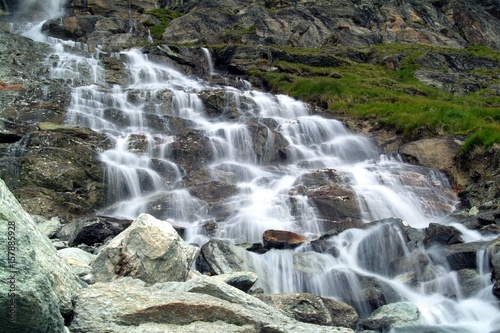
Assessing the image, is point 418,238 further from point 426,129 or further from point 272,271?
point 426,129

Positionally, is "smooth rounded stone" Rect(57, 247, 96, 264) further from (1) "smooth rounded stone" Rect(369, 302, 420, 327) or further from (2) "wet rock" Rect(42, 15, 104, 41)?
(2) "wet rock" Rect(42, 15, 104, 41)

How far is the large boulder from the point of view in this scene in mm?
4574

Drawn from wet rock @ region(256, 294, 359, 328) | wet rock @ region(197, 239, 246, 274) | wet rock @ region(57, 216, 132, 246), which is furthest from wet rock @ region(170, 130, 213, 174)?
wet rock @ region(256, 294, 359, 328)

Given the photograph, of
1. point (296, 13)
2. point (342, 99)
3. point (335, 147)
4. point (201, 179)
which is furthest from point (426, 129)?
point (296, 13)

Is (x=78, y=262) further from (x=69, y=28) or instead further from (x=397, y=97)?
(x=69, y=28)

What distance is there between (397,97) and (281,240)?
1575cm

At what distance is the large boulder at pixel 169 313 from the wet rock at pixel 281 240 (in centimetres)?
477

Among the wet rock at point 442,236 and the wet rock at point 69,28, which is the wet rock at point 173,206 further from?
the wet rock at point 69,28

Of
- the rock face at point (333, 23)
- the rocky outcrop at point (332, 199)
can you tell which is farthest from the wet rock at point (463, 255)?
the rock face at point (333, 23)

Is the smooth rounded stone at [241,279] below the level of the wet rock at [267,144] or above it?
above

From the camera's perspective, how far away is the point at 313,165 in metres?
17.4

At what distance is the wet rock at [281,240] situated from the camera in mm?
10391

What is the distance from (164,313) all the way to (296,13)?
39.3 meters

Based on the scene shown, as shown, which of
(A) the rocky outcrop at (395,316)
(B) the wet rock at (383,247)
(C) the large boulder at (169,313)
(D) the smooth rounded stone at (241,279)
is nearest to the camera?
(C) the large boulder at (169,313)
